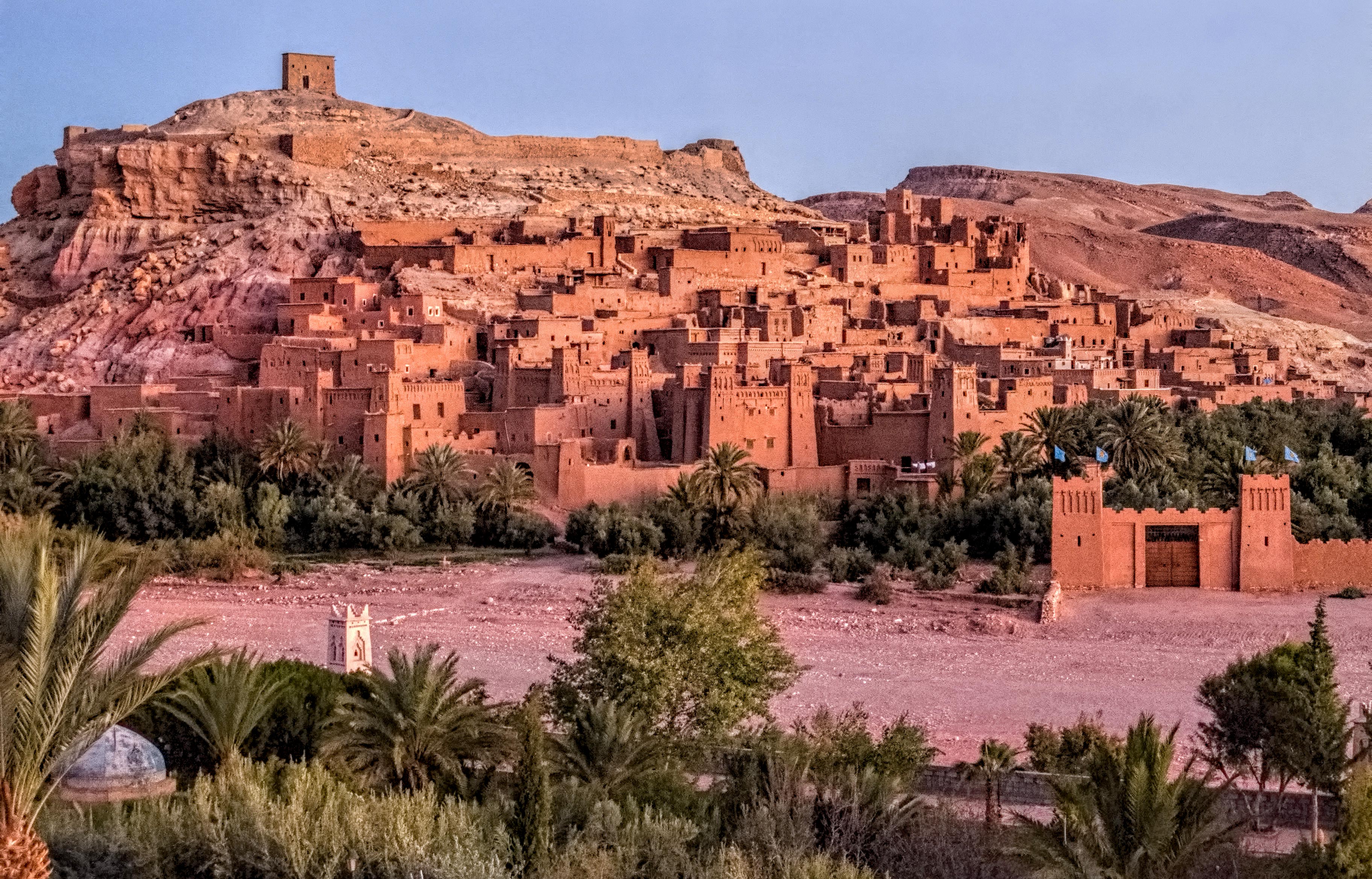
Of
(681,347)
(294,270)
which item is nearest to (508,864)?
(681,347)

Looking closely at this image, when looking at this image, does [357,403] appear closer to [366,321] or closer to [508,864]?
[366,321]

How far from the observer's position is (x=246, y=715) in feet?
53.1

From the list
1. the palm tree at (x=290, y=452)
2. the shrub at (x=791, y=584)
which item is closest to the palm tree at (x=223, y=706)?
the shrub at (x=791, y=584)

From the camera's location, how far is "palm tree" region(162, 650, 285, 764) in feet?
52.2

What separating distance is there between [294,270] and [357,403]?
28.2ft

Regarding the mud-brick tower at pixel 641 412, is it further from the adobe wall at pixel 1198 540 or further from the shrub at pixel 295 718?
the shrub at pixel 295 718

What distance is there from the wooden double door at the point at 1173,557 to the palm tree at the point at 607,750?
40.6 ft

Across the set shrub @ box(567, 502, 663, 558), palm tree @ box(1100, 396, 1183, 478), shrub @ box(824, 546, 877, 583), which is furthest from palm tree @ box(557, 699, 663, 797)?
palm tree @ box(1100, 396, 1183, 478)

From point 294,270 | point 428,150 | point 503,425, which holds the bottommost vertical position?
point 503,425

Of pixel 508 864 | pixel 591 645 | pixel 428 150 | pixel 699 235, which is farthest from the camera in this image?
pixel 428 150

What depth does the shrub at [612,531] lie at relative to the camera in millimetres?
29688

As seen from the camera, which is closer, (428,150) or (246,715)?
(246,715)

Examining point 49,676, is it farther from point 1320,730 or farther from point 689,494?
point 689,494

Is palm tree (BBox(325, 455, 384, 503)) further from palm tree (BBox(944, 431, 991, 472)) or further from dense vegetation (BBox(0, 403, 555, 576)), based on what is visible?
palm tree (BBox(944, 431, 991, 472))
